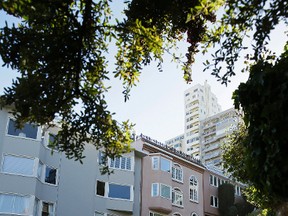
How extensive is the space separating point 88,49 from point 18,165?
83.1 feet

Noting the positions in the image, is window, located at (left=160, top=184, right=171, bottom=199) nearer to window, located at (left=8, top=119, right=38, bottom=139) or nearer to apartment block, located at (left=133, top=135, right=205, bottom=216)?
apartment block, located at (left=133, top=135, right=205, bottom=216)

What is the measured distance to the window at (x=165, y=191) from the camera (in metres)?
44.7

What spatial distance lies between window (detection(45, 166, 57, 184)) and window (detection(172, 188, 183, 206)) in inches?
596

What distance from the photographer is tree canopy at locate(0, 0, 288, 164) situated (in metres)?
8.60

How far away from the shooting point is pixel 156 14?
1055 cm

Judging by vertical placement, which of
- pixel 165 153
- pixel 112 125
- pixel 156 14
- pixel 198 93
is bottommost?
pixel 112 125

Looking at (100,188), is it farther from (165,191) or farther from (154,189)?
(165,191)

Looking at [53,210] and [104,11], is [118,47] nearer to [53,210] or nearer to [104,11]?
[104,11]

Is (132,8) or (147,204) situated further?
(147,204)

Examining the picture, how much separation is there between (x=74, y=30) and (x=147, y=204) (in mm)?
35766

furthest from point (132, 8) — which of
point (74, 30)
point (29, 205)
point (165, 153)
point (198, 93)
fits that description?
point (198, 93)

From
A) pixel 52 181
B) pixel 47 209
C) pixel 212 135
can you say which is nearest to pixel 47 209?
pixel 47 209

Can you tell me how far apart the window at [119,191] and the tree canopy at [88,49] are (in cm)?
3028

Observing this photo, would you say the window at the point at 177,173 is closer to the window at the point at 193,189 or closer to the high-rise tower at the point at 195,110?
the window at the point at 193,189
